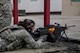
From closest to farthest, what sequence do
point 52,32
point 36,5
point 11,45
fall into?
point 11,45
point 52,32
point 36,5

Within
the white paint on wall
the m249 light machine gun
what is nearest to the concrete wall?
the white paint on wall

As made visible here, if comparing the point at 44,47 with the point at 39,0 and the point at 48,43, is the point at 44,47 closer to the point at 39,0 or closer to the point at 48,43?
the point at 48,43

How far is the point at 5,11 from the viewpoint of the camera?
7055 mm

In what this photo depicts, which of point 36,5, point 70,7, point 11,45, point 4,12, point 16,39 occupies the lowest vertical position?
point 11,45

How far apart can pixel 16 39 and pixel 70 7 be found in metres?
12.4

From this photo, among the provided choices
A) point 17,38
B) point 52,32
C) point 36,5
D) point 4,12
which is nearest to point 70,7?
point 36,5

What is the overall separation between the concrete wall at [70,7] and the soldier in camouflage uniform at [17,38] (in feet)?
39.3

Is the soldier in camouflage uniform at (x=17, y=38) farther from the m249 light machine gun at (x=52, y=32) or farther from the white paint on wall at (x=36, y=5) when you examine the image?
the white paint on wall at (x=36, y=5)

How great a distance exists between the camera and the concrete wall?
1817 centimetres

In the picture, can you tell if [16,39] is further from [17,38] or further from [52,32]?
[52,32]

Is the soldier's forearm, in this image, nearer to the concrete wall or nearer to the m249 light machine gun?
the m249 light machine gun

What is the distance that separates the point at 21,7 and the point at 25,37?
38.5ft

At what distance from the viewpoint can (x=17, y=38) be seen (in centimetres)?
622

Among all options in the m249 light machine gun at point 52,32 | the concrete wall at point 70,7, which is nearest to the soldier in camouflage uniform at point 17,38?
the m249 light machine gun at point 52,32
